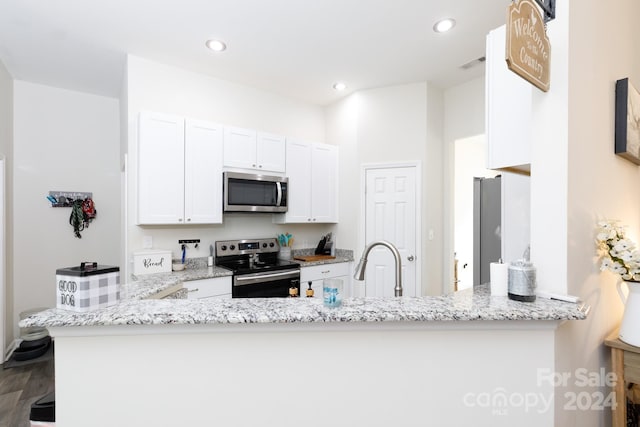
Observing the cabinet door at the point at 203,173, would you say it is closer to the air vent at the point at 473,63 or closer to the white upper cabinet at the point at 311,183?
the white upper cabinet at the point at 311,183

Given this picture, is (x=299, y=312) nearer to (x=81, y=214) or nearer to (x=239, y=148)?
(x=239, y=148)

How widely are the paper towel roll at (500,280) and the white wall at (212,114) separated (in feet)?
9.81

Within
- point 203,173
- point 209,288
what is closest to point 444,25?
point 203,173

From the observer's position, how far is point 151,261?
289 centimetres

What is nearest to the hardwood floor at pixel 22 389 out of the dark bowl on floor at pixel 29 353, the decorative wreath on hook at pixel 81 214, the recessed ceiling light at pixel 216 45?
the dark bowl on floor at pixel 29 353

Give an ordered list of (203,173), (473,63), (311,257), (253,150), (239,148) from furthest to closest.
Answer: (311,257) → (253,150) → (239,148) → (473,63) → (203,173)

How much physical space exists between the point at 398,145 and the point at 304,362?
3252 mm

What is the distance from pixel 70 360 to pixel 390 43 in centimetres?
317

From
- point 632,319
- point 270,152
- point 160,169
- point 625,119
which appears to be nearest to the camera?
point 632,319

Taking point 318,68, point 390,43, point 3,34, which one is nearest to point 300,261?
point 318,68

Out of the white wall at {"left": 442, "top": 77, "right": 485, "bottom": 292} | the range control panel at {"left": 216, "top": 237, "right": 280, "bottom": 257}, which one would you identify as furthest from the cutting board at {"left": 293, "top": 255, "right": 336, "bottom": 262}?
the white wall at {"left": 442, "top": 77, "right": 485, "bottom": 292}

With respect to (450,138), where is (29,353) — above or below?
below

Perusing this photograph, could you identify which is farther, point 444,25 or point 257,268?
point 257,268

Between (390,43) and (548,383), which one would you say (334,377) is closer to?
(548,383)
